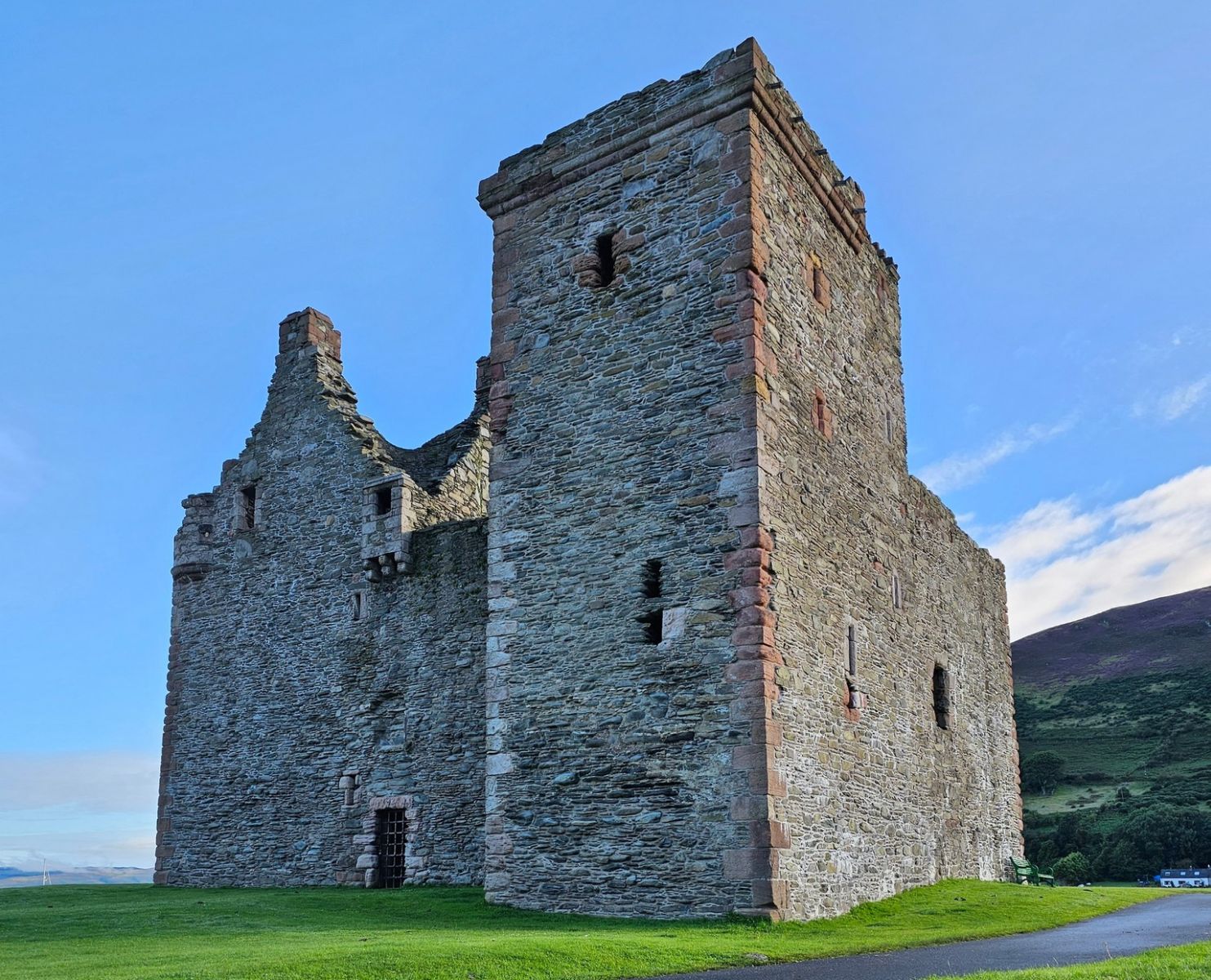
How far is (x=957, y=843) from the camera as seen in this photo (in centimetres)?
2197

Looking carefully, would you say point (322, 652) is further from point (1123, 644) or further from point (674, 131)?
point (1123, 644)

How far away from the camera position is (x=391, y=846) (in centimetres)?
2053

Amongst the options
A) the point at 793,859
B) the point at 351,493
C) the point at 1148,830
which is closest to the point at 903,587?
the point at 793,859

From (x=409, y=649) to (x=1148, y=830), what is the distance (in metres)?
28.5

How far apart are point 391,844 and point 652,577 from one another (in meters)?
8.27

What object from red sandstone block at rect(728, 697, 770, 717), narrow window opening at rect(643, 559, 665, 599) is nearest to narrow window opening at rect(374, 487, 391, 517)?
narrow window opening at rect(643, 559, 665, 599)

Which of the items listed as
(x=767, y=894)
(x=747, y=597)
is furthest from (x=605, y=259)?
(x=767, y=894)

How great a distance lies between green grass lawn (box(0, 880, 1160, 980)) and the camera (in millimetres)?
10367

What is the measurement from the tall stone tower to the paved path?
2341mm

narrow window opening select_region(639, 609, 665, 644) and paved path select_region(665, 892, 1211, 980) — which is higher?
narrow window opening select_region(639, 609, 665, 644)

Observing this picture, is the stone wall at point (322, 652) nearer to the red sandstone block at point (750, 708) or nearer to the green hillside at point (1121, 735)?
the red sandstone block at point (750, 708)

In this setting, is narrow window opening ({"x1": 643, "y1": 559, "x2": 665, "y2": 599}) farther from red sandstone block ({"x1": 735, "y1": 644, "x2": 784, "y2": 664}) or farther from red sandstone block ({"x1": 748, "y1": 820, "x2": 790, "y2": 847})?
red sandstone block ({"x1": 748, "y1": 820, "x2": 790, "y2": 847})

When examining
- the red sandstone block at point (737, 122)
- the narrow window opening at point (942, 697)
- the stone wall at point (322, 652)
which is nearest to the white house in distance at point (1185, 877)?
the narrow window opening at point (942, 697)

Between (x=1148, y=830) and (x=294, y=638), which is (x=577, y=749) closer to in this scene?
(x=294, y=638)
